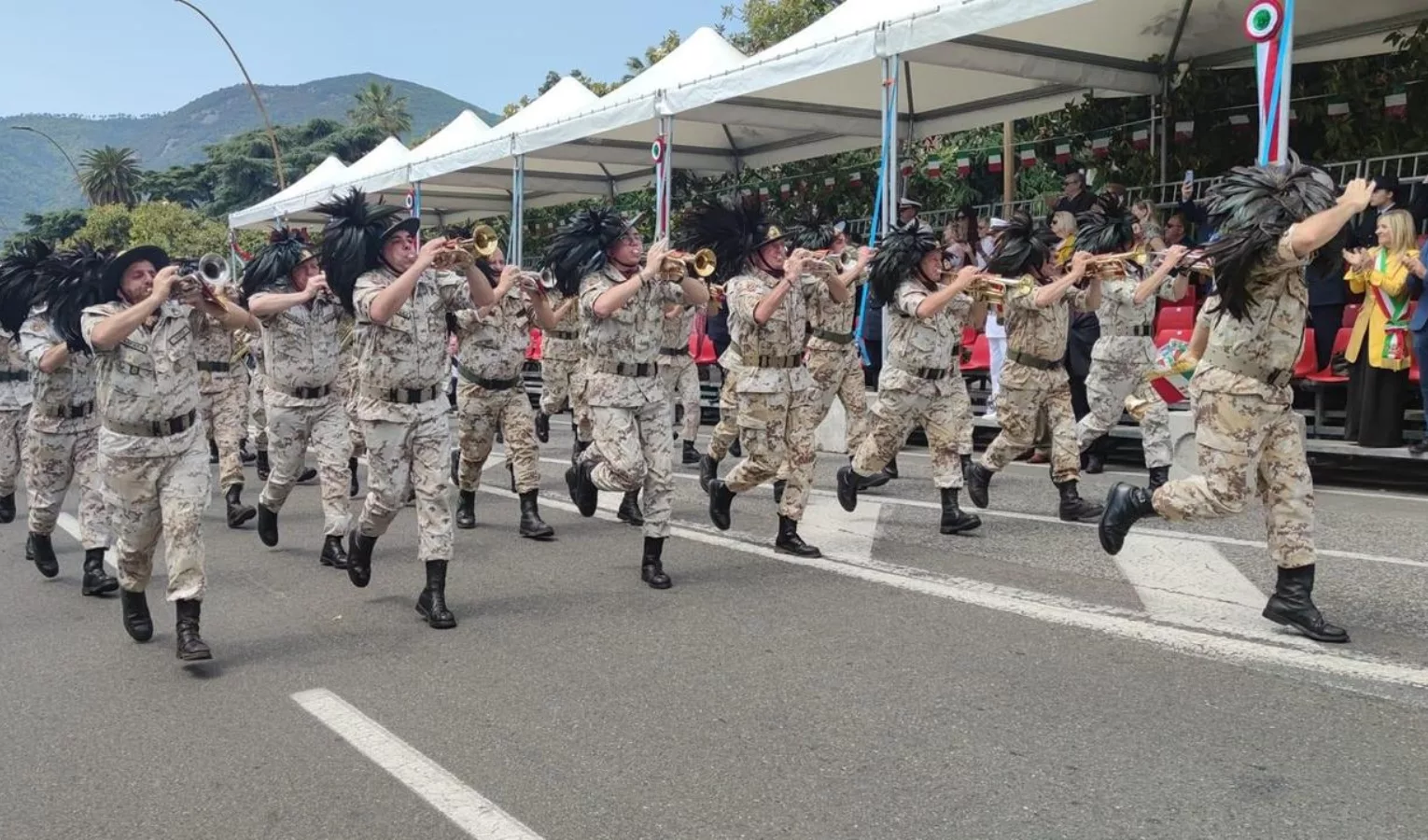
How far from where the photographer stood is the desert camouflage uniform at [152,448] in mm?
5453

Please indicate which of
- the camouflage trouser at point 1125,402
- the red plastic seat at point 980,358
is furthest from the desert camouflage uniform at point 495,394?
the red plastic seat at point 980,358

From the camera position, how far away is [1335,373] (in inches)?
387

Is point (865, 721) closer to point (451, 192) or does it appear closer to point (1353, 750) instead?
point (1353, 750)

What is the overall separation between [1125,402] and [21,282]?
752cm

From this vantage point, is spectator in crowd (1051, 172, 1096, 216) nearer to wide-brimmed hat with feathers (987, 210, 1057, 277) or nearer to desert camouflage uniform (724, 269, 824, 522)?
wide-brimmed hat with feathers (987, 210, 1057, 277)

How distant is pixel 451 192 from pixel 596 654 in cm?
2132

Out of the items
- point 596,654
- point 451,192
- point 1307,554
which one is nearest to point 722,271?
point 596,654

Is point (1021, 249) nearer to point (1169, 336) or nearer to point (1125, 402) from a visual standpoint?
point (1125, 402)

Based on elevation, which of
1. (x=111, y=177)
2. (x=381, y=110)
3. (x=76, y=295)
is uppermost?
(x=381, y=110)

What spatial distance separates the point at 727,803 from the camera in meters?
3.57

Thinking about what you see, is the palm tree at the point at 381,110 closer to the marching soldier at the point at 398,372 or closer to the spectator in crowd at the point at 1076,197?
the spectator in crowd at the point at 1076,197

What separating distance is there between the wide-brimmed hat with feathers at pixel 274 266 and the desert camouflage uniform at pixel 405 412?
213 centimetres

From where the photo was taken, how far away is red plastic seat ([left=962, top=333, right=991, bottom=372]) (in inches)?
494

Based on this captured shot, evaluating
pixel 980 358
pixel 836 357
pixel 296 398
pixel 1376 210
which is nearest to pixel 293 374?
pixel 296 398
